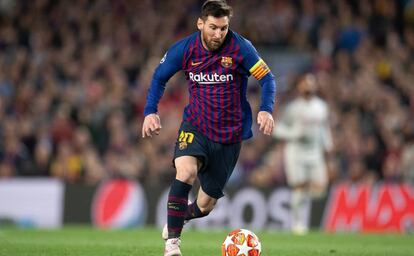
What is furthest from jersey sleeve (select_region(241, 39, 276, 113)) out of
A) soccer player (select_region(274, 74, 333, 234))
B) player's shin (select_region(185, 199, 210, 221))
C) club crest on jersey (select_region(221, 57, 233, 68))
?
soccer player (select_region(274, 74, 333, 234))

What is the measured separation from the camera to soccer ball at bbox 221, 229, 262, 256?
318 inches

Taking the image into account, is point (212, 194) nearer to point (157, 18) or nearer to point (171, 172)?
point (171, 172)

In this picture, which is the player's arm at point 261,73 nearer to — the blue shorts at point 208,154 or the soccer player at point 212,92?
the soccer player at point 212,92

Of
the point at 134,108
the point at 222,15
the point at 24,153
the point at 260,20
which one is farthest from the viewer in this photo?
the point at 260,20

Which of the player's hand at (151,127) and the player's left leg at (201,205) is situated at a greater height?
the player's hand at (151,127)

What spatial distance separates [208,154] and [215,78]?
2.25ft

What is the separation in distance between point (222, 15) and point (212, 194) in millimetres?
1724

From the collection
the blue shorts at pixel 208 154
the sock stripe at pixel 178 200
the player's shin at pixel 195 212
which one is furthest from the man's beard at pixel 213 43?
the player's shin at pixel 195 212

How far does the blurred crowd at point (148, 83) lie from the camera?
17391 mm

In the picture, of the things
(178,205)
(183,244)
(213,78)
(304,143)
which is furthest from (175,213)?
(304,143)

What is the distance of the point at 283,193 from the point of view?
16.4 meters

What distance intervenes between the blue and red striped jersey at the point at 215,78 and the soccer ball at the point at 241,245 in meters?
0.98

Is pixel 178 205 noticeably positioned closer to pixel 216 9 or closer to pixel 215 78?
pixel 215 78

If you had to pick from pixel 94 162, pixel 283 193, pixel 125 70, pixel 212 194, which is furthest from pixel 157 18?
pixel 212 194
